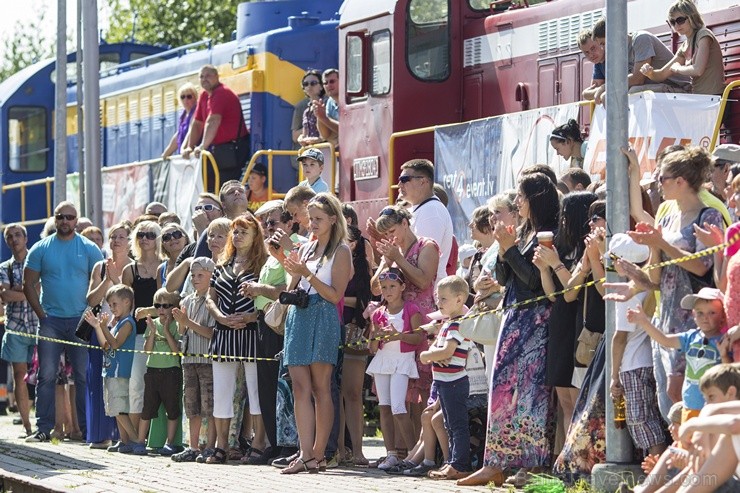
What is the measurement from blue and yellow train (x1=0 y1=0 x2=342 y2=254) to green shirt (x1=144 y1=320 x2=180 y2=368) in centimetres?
577

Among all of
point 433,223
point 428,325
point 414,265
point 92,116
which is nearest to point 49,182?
point 92,116

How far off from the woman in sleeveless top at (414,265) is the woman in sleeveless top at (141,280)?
287 cm

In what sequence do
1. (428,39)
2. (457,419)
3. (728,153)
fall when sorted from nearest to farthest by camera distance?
(728,153) < (457,419) < (428,39)

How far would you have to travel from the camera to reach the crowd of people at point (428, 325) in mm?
7188

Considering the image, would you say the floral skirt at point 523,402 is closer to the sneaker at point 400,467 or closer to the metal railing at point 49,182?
the sneaker at point 400,467

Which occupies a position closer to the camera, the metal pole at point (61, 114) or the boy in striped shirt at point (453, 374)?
the boy in striped shirt at point (453, 374)

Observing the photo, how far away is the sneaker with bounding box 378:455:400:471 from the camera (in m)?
9.64

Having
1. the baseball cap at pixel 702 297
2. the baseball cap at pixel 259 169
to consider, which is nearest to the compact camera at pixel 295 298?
the baseball cap at pixel 702 297

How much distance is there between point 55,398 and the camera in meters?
13.2

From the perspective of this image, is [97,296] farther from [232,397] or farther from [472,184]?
[472,184]

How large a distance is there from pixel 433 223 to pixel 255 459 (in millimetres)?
2293

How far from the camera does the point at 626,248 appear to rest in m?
7.50

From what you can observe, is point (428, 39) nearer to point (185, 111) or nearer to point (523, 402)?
point (185, 111)

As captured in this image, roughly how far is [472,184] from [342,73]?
9.31 ft
